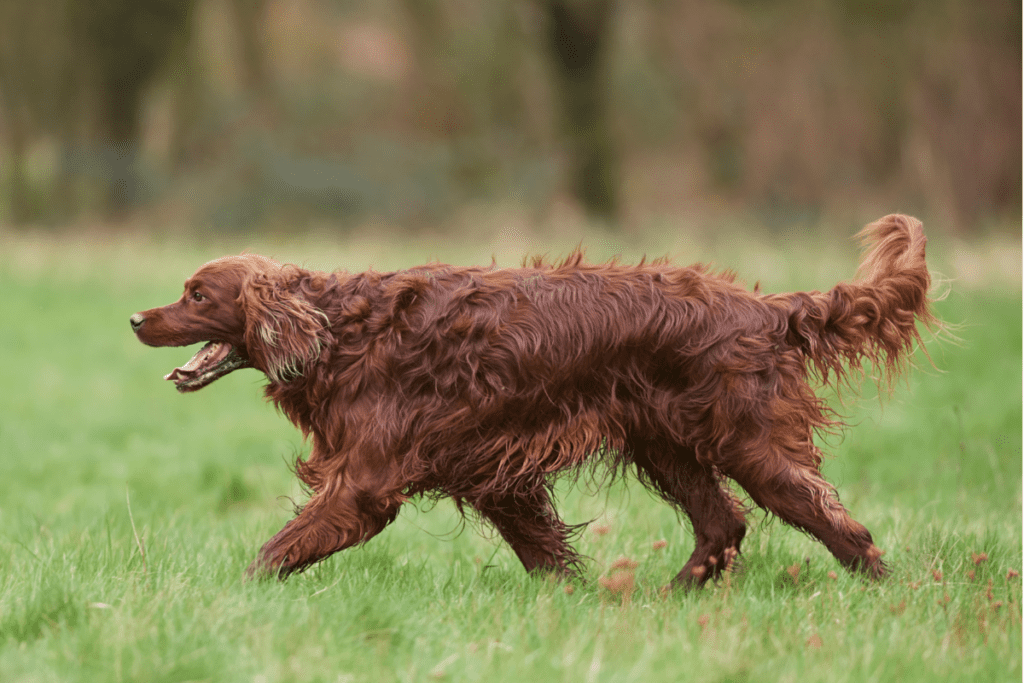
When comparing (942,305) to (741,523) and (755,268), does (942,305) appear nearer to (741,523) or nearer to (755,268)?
(755,268)

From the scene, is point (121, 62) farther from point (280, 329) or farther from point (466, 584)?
point (466, 584)

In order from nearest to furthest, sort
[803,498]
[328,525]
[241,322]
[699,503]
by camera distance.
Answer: [328,525] → [803,498] → [241,322] → [699,503]

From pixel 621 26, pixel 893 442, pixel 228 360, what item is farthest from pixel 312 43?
pixel 228 360

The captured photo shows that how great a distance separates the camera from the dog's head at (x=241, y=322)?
11.1 ft

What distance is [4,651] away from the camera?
Result: 2.70m

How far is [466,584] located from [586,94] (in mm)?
13540

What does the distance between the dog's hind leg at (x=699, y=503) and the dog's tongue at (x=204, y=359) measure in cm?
147

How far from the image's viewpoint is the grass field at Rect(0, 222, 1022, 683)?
104 inches

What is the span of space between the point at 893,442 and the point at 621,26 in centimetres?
1459

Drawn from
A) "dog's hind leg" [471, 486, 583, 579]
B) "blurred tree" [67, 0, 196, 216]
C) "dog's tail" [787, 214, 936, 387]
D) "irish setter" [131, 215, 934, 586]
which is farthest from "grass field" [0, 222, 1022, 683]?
"blurred tree" [67, 0, 196, 216]

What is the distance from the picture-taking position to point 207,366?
352 centimetres

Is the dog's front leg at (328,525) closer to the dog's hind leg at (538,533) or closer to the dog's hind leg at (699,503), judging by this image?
the dog's hind leg at (538,533)

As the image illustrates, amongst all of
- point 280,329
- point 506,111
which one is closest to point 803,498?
point 280,329

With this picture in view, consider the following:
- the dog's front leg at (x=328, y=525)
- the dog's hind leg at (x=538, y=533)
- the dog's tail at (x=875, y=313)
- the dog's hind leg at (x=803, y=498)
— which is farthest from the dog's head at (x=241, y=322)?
the dog's tail at (x=875, y=313)
